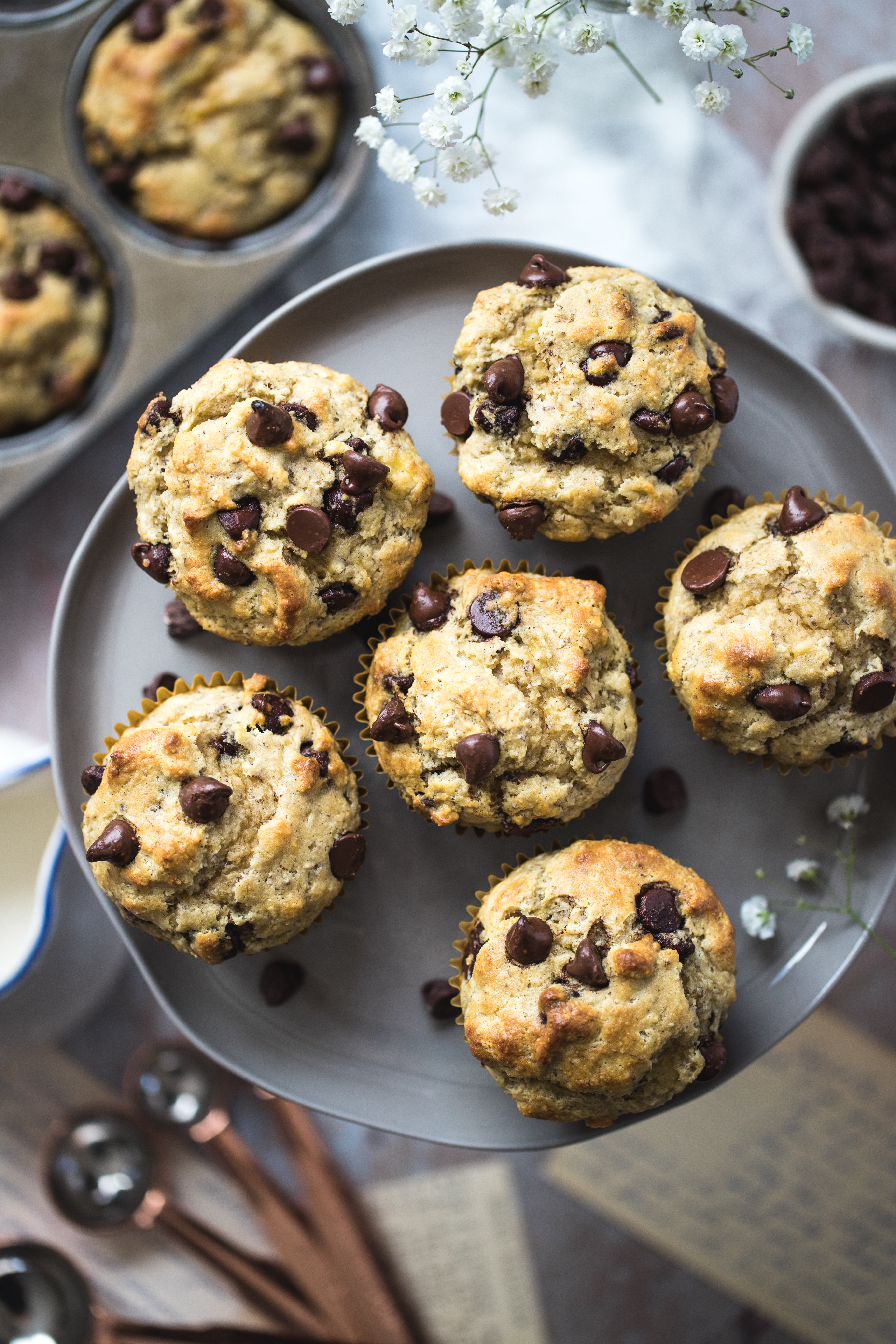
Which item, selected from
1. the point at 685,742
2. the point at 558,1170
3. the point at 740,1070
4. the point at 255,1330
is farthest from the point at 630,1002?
the point at 255,1330

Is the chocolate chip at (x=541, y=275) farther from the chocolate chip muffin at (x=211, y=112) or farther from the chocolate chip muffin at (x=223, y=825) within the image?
the chocolate chip muffin at (x=223, y=825)

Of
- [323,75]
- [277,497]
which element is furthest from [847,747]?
[323,75]

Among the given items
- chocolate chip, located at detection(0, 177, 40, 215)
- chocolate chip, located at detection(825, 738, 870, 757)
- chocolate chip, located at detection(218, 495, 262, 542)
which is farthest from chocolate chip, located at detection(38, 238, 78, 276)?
chocolate chip, located at detection(825, 738, 870, 757)

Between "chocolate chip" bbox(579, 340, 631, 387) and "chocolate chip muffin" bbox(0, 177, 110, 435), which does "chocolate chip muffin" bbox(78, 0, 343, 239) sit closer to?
"chocolate chip muffin" bbox(0, 177, 110, 435)

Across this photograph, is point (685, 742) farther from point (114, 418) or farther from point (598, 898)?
point (114, 418)

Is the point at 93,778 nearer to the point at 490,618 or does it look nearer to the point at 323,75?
the point at 490,618

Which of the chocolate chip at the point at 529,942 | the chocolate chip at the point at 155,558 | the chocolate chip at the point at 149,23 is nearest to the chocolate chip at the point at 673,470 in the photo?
the chocolate chip at the point at 529,942
